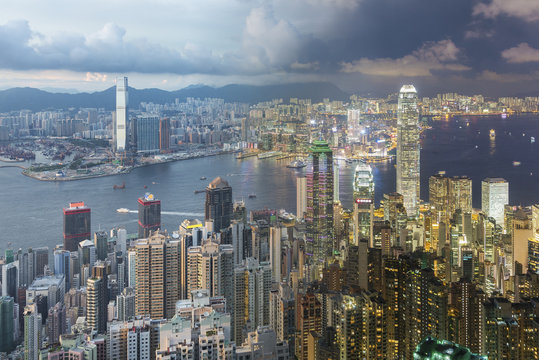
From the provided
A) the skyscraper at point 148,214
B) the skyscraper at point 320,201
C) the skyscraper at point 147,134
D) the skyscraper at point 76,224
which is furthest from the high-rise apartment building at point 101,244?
the skyscraper at point 147,134

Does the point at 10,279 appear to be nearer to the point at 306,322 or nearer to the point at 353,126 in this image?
the point at 306,322

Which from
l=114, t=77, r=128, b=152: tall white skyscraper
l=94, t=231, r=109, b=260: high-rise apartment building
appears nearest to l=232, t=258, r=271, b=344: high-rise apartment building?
l=94, t=231, r=109, b=260: high-rise apartment building

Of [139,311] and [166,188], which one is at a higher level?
[166,188]

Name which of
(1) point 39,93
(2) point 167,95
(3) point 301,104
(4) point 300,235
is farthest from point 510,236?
(1) point 39,93

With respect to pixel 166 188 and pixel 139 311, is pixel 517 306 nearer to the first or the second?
pixel 139 311

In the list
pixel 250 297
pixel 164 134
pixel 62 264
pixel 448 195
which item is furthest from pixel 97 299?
pixel 448 195

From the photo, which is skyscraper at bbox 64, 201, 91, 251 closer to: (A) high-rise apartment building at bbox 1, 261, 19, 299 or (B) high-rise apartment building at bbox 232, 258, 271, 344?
(A) high-rise apartment building at bbox 1, 261, 19, 299
